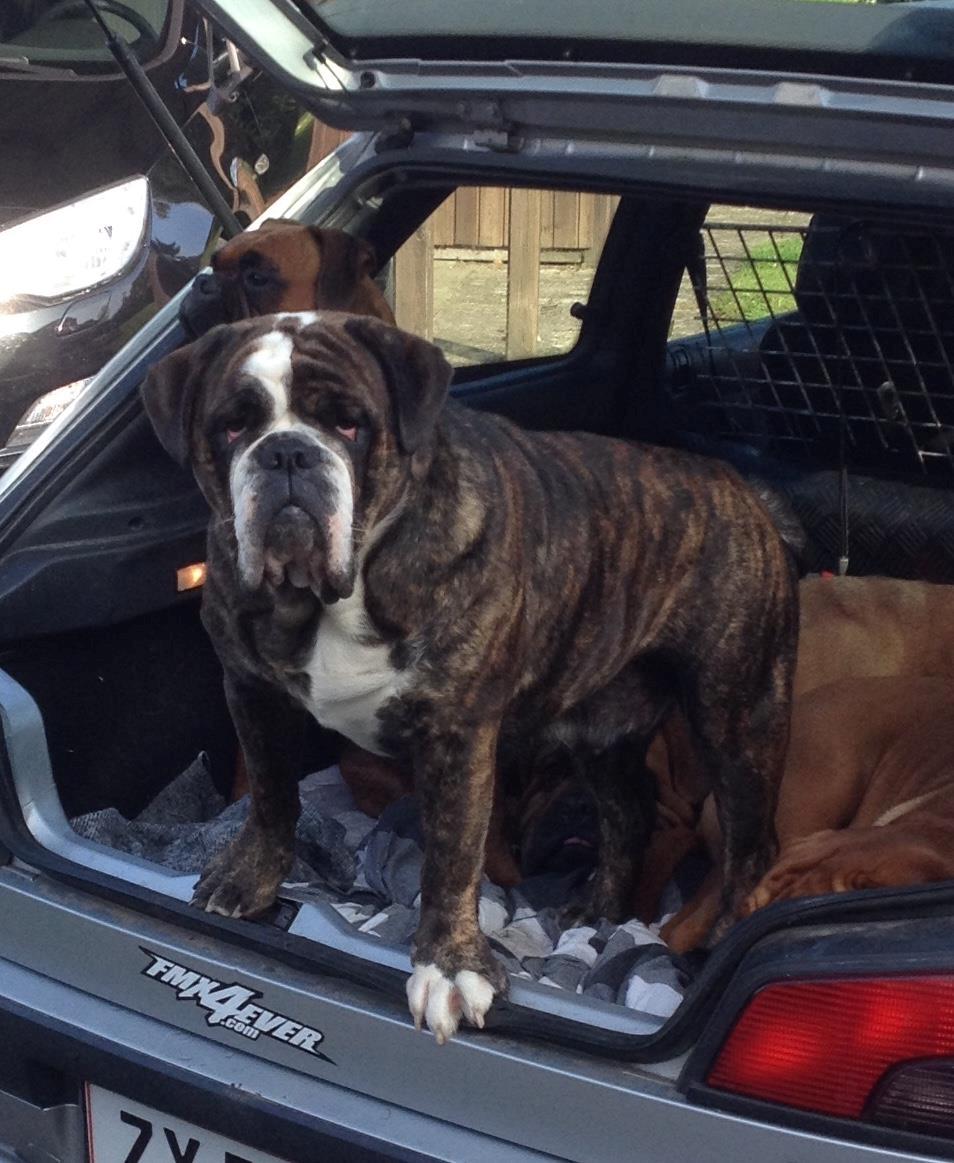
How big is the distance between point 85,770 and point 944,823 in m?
1.52

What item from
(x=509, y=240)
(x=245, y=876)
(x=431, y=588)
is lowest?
(x=245, y=876)

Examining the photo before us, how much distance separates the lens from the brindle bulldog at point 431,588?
214 cm

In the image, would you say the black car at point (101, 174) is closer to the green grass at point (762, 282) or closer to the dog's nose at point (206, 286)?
the green grass at point (762, 282)

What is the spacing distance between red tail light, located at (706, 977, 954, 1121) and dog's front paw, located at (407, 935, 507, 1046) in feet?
1.19

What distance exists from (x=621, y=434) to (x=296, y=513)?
2.19 m

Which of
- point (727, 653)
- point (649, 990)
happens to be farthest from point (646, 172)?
point (649, 990)

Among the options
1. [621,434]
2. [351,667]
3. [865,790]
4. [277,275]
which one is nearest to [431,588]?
[351,667]

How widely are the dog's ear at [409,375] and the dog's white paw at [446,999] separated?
0.71m

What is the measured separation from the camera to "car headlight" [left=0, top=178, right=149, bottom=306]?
4.64 m

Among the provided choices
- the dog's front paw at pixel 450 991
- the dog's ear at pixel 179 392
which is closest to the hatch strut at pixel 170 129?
the dog's ear at pixel 179 392

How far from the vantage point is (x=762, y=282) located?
381cm

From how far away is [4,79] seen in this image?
5234 mm

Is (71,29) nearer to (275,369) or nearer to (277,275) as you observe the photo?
(277,275)

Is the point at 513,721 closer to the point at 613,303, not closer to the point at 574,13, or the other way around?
the point at 574,13
